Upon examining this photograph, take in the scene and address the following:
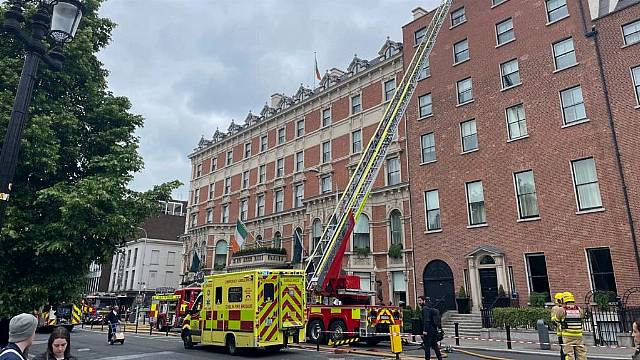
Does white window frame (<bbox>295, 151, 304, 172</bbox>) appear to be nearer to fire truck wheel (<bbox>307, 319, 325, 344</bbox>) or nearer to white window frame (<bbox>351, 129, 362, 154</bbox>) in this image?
white window frame (<bbox>351, 129, 362, 154</bbox>)

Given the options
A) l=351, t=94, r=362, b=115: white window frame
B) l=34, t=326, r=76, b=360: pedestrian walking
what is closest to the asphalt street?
l=34, t=326, r=76, b=360: pedestrian walking

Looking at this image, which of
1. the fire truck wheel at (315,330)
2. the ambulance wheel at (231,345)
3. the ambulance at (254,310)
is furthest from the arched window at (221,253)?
the ambulance wheel at (231,345)

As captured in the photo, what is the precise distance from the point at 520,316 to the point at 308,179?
2093 cm

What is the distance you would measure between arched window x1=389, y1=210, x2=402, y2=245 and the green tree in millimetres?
22171

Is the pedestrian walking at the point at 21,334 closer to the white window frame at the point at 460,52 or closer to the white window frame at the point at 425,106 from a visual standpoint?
the white window frame at the point at 425,106

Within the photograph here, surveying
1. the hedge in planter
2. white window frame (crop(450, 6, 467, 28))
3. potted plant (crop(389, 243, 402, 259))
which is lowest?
the hedge in planter

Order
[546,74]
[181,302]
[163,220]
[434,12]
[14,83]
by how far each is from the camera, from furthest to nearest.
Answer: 1. [163,220]
2. [434,12]
3. [181,302]
4. [546,74]
5. [14,83]

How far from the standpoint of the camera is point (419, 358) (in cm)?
1320

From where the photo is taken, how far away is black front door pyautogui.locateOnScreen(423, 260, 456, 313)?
24797 millimetres

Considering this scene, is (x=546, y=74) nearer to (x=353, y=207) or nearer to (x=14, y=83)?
(x=353, y=207)

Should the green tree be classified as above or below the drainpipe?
below

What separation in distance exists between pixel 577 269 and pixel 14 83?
23.0m

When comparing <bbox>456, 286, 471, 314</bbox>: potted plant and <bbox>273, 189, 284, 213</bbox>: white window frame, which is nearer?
<bbox>456, 286, 471, 314</bbox>: potted plant

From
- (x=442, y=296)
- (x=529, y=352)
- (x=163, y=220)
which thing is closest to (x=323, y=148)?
(x=442, y=296)
